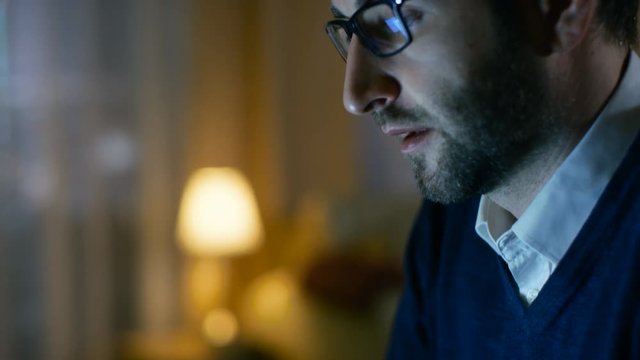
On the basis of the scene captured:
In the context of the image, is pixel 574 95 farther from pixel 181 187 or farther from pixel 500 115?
pixel 181 187

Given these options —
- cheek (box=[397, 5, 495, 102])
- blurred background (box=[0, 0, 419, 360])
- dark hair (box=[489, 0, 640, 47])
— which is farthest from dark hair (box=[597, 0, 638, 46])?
blurred background (box=[0, 0, 419, 360])

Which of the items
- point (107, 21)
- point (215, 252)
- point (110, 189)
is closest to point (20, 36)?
point (107, 21)

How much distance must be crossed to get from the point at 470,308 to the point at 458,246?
89 millimetres

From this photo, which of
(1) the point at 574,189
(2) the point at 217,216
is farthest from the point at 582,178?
(2) the point at 217,216

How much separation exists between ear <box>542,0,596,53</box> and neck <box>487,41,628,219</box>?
1cm

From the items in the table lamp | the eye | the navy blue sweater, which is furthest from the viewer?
the table lamp

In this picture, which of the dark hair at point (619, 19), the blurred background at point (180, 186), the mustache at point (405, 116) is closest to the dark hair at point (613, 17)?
the dark hair at point (619, 19)

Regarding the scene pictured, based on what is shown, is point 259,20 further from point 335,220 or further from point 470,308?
point 470,308

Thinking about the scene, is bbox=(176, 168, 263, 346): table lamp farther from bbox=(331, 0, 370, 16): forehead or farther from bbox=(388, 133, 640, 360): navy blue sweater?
bbox=(331, 0, 370, 16): forehead

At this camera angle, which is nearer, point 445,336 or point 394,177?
point 445,336

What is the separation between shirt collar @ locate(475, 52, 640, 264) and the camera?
730 millimetres

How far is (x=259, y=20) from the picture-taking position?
3535mm

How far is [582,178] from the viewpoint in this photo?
736 millimetres

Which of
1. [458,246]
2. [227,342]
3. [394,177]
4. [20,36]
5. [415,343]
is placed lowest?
[227,342]
